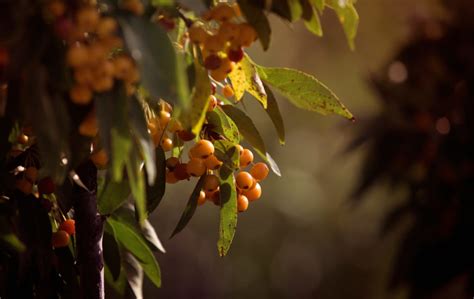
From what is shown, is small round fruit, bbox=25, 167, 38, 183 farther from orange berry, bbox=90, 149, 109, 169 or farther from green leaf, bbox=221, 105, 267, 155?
green leaf, bbox=221, 105, 267, 155

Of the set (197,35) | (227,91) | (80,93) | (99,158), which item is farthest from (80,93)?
(227,91)

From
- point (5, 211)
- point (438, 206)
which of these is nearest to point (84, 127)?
point (5, 211)

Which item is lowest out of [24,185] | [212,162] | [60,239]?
[60,239]

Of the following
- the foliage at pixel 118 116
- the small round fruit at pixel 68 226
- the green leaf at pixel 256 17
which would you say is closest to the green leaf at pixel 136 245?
the foliage at pixel 118 116

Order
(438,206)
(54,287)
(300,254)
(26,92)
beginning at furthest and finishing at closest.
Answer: (300,254) → (438,206) → (54,287) → (26,92)

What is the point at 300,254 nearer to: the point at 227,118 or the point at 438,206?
the point at 438,206

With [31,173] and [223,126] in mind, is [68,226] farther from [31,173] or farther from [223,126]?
[223,126]
